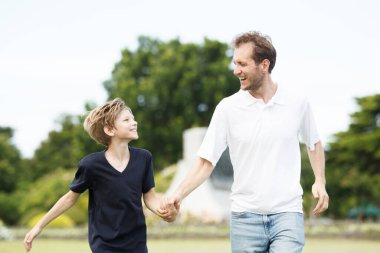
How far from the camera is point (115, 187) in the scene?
5.09 meters

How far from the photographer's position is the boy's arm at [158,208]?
502 cm

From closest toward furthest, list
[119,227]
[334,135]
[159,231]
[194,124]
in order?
[119,227]
[159,231]
[334,135]
[194,124]

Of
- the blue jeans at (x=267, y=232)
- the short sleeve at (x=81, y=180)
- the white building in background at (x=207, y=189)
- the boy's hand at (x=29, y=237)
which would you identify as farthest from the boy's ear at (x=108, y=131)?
the white building in background at (x=207, y=189)

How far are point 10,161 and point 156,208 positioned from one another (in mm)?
40718

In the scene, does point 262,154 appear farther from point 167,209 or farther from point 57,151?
point 57,151

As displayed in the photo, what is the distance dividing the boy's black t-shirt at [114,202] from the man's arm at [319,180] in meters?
1.20

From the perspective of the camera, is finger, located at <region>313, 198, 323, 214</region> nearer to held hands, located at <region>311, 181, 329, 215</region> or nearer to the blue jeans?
held hands, located at <region>311, 181, 329, 215</region>

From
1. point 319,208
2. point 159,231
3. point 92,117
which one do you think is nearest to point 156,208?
point 92,117

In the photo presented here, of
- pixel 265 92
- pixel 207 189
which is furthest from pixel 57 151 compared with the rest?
pixel 265 92

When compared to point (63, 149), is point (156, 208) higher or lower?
higher

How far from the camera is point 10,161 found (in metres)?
44.4

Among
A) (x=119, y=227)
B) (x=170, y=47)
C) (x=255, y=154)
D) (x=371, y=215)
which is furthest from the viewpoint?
(x=371, y=215)

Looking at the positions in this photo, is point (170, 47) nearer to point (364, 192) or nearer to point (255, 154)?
point (364, 192)

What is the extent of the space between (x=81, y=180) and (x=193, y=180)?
875 mm
